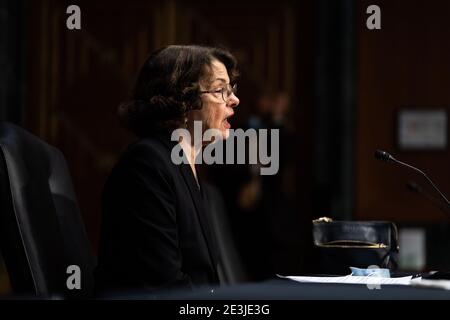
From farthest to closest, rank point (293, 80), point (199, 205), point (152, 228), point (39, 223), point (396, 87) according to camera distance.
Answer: point (293, 80)
point (396, 87)
point (199, 205)
point (152, 228)
point (39, 223)

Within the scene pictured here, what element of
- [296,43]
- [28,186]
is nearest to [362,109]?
[296,43]

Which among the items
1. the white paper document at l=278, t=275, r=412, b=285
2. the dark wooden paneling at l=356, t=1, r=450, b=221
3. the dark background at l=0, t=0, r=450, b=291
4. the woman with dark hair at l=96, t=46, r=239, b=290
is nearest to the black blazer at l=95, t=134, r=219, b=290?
the woman with dark hair at l=96, t=46, r=239, b=290

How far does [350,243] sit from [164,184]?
472 mm

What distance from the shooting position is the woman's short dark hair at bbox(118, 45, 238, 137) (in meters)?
2.24

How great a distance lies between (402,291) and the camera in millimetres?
1723

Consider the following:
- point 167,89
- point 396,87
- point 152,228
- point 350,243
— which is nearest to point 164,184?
point 152,228

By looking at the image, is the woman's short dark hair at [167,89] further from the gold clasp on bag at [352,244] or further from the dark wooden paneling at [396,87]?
the dark wooden paneling at [396,87]

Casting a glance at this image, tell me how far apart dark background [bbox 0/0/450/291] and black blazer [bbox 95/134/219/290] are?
3461 millimetres

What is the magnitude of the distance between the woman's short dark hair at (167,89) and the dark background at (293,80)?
133 inches

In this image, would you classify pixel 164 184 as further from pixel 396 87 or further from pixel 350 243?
pixel 396 87

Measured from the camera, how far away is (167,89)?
2.24 metres

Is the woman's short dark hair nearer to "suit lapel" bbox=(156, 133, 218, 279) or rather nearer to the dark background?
"suit lapel" bbox=(156, 133, 218, 279)
